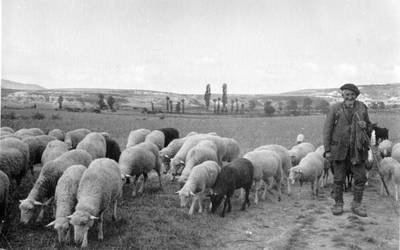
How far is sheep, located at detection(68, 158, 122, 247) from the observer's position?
21.0 feet

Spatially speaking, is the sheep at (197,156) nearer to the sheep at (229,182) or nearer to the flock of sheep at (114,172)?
the flock of sheep at (114,172)

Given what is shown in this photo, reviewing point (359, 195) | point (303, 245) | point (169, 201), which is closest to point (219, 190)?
point (169, 201)

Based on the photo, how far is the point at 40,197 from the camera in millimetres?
7805

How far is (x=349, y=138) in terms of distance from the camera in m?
8.33

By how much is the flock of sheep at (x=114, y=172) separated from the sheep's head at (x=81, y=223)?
2 centimetres

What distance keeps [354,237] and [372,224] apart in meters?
1.14

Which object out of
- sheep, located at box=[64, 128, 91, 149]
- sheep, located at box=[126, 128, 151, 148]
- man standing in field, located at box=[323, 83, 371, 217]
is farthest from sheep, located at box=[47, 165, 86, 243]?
sheep, located at box=[126, 128, 151, 148]

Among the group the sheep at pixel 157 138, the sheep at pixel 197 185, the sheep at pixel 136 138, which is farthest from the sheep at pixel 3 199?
A: the sheep at pixel 136 138

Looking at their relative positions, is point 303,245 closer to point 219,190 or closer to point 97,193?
point 219,190

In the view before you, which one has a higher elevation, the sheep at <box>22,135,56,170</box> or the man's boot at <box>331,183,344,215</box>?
the sheep at <box>22,135,56,170</box>

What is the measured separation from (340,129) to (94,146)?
746cm

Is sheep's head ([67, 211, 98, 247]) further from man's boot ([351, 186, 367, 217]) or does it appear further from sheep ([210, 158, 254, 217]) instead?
man's boot ([351, 186, 367, 217])

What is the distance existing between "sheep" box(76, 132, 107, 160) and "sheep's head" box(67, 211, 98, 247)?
504cm

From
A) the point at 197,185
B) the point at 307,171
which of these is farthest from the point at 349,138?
the point at 197,185
